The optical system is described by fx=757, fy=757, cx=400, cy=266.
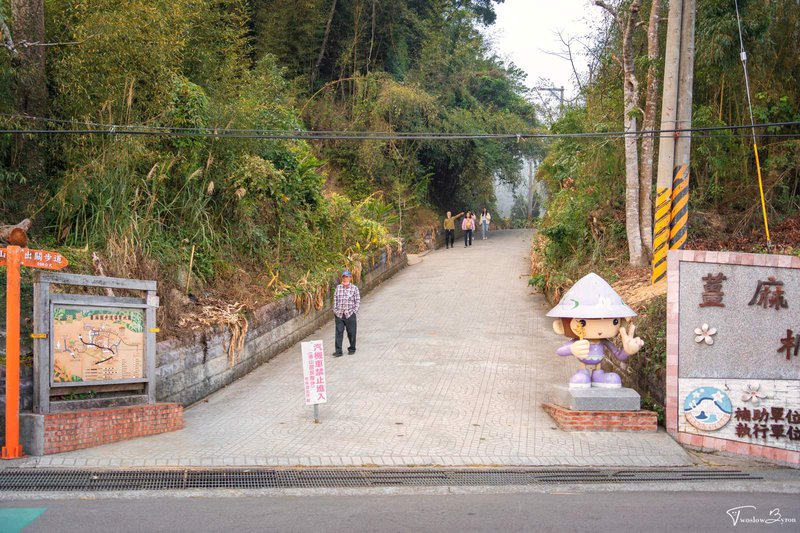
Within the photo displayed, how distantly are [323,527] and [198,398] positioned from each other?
17.8 ft

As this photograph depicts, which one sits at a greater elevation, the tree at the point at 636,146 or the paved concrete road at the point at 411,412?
the tree at the point at 636,146

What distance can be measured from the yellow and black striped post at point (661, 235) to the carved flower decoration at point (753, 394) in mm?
4805

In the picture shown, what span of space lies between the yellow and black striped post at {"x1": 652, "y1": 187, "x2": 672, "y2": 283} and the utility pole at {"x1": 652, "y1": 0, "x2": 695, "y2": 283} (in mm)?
18

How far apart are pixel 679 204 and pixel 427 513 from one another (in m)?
9.01

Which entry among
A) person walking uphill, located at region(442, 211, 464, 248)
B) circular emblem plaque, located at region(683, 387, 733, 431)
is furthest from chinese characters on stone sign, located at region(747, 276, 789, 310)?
person walking uphill, located at region(442, 211, 464, 248)

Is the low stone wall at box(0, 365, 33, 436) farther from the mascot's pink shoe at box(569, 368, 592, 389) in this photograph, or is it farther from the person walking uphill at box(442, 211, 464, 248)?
the person walking uphill at box(442, 211, 464, 248)

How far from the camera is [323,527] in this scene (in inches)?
275

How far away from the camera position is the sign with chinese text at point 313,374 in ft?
34.4

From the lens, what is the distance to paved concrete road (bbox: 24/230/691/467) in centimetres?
938

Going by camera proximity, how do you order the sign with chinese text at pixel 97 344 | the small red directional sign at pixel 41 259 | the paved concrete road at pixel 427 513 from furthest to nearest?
the sign with chinese text at pixel 97 344 < the small red directional sign at pixel 41 259 < the paved concrete road at pixel 427 513

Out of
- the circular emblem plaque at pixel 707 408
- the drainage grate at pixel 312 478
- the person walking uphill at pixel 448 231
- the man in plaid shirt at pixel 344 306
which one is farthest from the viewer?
the person walking uphill at pixel 448 231

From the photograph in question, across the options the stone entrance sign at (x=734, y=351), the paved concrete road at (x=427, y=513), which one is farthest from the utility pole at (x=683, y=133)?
the paved concrete road at (x=427, y=513)

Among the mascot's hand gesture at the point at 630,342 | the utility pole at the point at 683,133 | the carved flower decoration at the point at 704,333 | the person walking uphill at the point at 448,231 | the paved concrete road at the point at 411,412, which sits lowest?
the paved concrete road at the point at 411,412

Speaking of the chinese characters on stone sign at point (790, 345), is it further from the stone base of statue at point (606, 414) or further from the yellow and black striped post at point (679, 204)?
the yellow and black striped post at point (679, 204)
